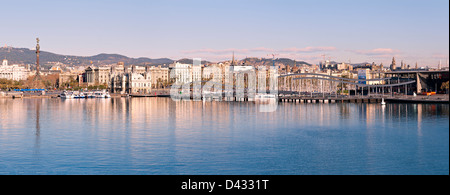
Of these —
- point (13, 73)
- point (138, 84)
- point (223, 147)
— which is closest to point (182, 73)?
point (138, 84)

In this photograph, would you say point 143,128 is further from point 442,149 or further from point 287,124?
point 442,149

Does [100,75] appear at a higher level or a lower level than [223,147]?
higher

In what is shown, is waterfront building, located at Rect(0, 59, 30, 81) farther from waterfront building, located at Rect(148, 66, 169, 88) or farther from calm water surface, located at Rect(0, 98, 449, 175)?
calm water surface, located at Rect(0, 98, 449, 175)

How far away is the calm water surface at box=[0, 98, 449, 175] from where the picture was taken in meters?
20.0

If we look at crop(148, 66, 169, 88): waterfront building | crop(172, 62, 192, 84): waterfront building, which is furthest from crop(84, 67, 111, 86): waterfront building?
crop(172, 62, 192, 84): waterfront building

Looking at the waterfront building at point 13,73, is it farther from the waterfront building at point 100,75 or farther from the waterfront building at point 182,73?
the waterfront building at point 182,73

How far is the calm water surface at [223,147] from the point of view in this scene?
20.0m

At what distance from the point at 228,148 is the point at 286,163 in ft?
13.4

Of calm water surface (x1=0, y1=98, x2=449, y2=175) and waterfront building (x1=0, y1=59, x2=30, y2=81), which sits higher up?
waterfront building (x1=0, y1=59, x2=30, y2=81)

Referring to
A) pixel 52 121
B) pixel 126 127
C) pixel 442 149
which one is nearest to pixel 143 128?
pixel 126 127

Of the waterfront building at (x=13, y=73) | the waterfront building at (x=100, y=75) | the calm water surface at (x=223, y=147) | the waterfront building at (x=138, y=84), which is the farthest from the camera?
the waterfront building at (x=13, y=73)

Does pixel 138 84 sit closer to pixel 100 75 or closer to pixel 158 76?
pixel 158 76

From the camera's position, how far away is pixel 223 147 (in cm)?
2464

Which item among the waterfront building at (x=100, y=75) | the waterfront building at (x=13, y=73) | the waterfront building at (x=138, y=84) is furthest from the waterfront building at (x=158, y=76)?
the waterfront building at (x=13, y=73)
